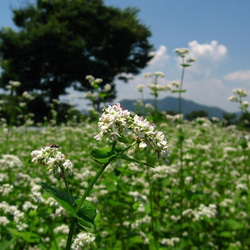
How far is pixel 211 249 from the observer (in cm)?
350

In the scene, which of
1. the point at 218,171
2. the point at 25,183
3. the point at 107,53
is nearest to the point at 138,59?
the point at 107,53

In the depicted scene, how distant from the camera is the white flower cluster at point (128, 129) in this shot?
1309mm

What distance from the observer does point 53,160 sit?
1369mm

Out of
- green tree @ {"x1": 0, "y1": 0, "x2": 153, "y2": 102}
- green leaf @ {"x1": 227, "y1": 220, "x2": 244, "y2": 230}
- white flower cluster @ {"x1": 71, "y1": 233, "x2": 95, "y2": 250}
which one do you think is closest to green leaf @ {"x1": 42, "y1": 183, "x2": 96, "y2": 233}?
white flower cluster @ {"x1": 71, "y1": 233, "x2": 95, "y2": 250}

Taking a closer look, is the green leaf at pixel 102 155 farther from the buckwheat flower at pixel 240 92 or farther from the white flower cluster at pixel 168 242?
the buckwheat flower at pixel 240 92

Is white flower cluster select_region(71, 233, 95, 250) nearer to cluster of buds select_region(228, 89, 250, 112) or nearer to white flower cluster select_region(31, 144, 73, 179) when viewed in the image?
white flower cluster select_region(31, 144, 73, 179)

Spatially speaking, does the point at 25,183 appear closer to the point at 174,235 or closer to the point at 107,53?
the point at 174,235

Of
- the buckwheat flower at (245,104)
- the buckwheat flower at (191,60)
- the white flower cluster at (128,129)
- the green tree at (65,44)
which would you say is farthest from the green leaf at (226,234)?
the green tree at (65,44)

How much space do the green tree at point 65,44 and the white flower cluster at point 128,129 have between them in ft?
90.7

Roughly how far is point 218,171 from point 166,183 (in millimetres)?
3374

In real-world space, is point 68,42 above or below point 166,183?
above

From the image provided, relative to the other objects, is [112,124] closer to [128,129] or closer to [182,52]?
[128,129]

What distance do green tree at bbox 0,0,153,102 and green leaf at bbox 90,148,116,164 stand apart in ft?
90.8

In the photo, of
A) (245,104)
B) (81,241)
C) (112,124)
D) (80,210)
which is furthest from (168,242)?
(245,104)
